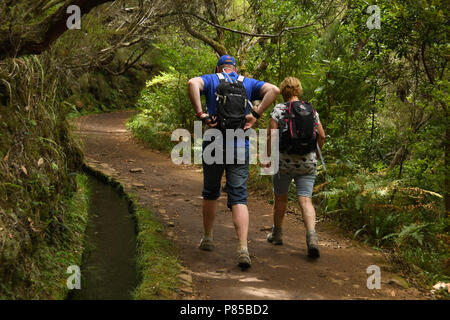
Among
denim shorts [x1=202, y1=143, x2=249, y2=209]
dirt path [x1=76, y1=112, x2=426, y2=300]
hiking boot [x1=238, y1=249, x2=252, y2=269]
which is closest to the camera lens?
dirt path [x1=76, y1=112, x2=426, y2=300]

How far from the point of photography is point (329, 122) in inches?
330

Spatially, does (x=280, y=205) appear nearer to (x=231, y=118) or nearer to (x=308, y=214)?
(x=308, y=214)

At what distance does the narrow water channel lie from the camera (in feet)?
15.5

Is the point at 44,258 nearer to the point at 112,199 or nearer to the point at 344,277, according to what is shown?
the point at 344,277

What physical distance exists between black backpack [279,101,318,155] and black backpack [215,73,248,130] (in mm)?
578

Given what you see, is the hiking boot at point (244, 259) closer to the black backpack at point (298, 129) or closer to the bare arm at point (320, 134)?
the black backpack at point (298, 129)

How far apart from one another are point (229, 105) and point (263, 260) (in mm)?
1755

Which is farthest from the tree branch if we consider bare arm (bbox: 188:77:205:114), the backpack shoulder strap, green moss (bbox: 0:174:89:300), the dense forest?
green moss (bbox: 0:174:89:300)

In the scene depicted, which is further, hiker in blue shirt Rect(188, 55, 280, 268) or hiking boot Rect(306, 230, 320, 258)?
hiking boot Rect(306, 230, 320, 258)

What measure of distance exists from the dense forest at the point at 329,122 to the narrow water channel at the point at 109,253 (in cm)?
32

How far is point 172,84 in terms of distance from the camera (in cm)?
1423

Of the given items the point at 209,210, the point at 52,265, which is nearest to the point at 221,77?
the point at 209,210

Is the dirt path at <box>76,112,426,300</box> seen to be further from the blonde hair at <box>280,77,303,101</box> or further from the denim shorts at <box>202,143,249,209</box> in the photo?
the blonde hair at <box>280,77,303,101</box>
